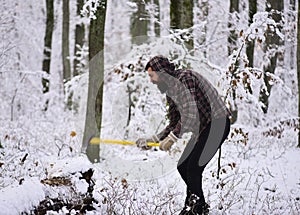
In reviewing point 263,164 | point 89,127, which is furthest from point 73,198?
point 263,164

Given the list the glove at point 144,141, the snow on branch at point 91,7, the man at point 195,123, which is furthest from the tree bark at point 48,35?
the man at point 195,123

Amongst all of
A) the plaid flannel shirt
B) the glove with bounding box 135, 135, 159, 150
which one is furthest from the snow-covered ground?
the plaid flannel shirt

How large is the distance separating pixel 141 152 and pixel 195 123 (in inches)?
195

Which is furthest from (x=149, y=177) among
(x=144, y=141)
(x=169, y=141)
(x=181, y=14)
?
(x=181, y=14)

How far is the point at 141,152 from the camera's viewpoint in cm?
913

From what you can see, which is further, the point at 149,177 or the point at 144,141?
the point at 149,177

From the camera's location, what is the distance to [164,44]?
9.05m

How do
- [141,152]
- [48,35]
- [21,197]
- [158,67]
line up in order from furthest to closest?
[48,35] → [141,152] → [158,67] → [21,197]

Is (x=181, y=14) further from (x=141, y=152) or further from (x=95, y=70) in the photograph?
(x=141, y=152)

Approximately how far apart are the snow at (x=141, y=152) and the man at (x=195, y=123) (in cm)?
34

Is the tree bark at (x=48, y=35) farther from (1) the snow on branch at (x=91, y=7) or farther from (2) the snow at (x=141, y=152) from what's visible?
(1) the snow on branch at (x=91, y=7)

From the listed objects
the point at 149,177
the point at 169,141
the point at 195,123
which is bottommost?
the point at 149,177

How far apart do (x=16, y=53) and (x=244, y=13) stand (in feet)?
31.1

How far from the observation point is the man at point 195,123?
430 centimetres
